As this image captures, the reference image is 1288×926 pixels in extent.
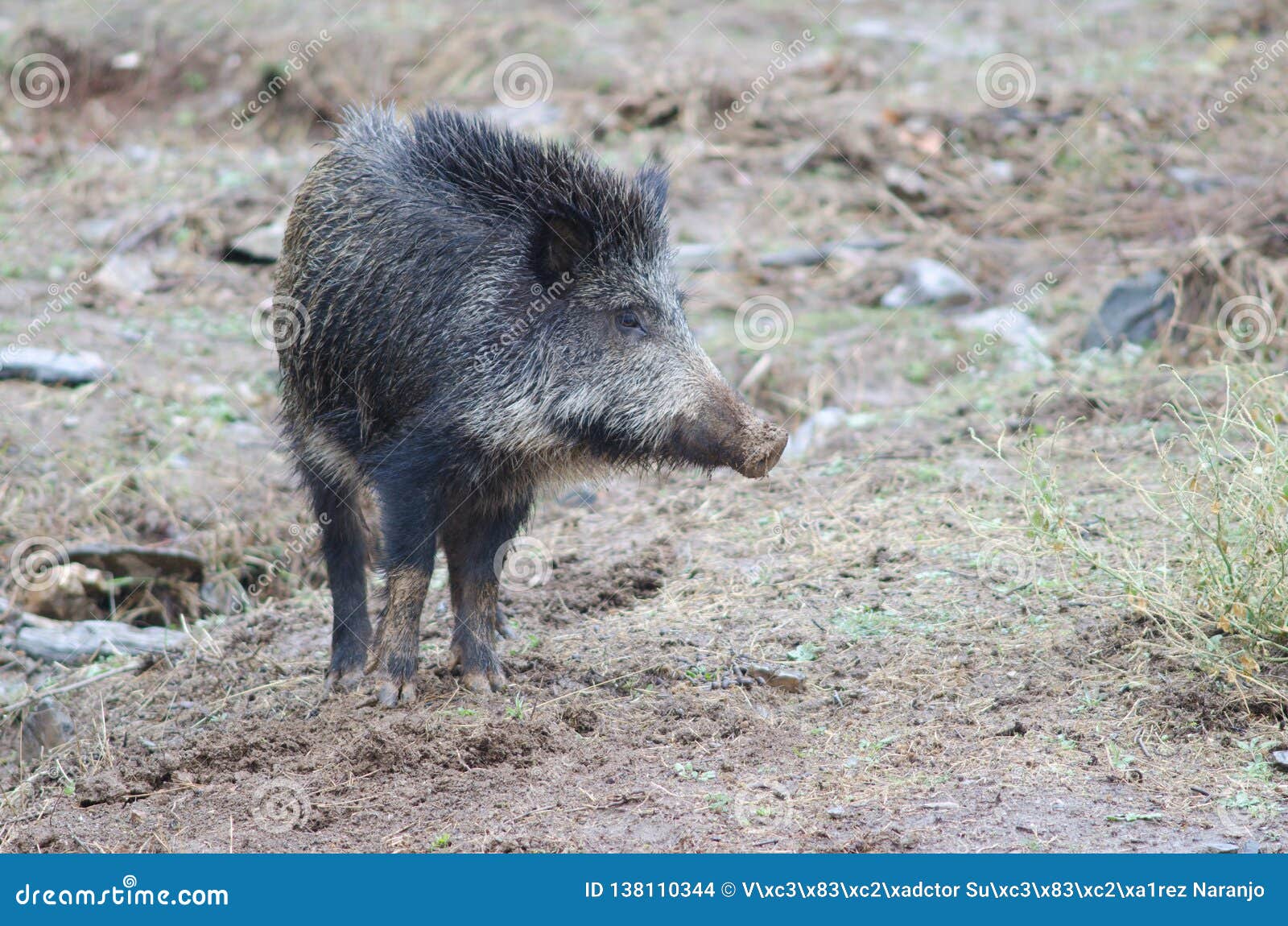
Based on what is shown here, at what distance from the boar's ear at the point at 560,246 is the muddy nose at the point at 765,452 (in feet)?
3.16

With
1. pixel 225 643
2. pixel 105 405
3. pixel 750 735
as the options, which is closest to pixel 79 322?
pixel 105 405

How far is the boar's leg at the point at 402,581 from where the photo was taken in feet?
16.1

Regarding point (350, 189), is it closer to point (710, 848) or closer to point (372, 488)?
point (372, 488)

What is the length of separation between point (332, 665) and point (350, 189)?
6.21 ft

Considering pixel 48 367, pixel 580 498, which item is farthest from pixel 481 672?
pixel 48 367

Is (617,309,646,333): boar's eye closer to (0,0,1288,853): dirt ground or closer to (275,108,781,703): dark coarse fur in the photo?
(275,108,781,703): dark coarse fur

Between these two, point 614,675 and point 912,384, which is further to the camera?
point 912,384

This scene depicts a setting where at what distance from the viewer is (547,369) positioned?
4.95 metres

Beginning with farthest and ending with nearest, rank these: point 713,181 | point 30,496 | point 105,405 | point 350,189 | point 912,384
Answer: point 713,181 → point 912,384 → point 105,405 → point 30,496 → point 350,189

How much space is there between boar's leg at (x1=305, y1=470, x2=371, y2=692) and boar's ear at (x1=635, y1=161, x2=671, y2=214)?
1648 mm

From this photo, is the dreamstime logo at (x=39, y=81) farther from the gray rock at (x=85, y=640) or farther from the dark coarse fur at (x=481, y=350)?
the dark coarse fur at (x=481, y=350)

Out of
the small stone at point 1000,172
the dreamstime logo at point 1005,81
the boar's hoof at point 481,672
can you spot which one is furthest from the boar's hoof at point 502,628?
the dreamstime logo at point 1005,81

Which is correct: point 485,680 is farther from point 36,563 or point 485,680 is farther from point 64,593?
point 36,563

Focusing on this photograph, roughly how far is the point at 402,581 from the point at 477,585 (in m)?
0.34
